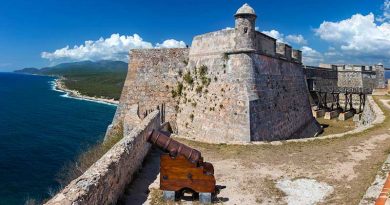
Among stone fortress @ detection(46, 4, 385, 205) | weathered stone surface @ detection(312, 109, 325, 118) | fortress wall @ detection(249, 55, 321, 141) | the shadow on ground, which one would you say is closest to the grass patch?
weathered stone surface @ detection(312, 109, 325, 118)

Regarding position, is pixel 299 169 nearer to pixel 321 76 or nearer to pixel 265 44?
pixel 265 44

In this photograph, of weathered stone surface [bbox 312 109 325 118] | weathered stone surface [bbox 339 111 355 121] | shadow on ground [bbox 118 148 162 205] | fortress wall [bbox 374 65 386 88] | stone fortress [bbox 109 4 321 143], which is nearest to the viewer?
shadow on ground [bbox 118 148 162 205]

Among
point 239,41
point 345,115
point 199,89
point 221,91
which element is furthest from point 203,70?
point 345,115

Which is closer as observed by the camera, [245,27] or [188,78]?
[245,27]

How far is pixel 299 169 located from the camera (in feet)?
34.0

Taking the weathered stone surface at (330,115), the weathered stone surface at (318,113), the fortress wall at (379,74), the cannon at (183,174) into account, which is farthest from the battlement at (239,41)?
the fortress wall at (379,74)

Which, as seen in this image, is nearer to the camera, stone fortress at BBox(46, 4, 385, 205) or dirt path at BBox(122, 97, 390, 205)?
dirt path at BBox(122, 97, 390, 205)

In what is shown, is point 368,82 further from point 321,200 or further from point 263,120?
point 321,200

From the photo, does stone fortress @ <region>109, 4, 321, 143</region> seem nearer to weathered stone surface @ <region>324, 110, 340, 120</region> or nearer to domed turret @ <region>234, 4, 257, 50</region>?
domed turret @ <region>234, 4, 257, 50</region>

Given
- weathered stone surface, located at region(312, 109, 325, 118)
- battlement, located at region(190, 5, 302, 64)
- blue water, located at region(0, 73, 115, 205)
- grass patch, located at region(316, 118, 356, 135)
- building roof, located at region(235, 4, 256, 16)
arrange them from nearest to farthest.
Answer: building roof, located at region(235, 4, 256, 16)
battlement, located at region(190, 5, 302, 64)
grass patch, located at region(316, 118, 356, 135)
blue water, located at region(0, 73, 115, 205)
weathered stone surface, located at region(312, 109, 325, 118)

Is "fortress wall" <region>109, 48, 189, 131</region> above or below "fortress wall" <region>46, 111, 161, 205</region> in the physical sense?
above

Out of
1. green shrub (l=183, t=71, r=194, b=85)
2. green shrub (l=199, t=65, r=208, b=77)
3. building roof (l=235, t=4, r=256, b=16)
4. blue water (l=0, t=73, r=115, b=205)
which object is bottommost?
blue water (l=0, t=73, r=115, b=205)

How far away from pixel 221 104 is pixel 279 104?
3918 mm

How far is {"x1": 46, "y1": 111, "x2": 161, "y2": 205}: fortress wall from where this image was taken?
573 centimetres
